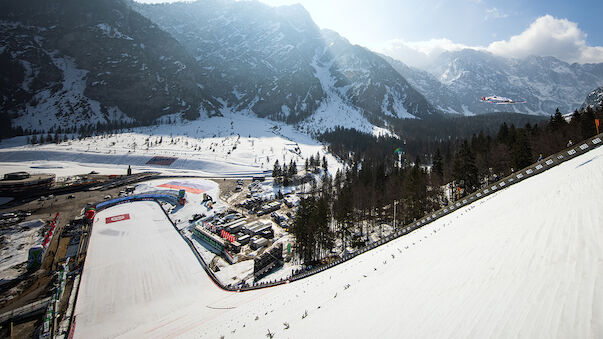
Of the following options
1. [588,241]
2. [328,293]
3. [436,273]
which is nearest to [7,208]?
[328,293]

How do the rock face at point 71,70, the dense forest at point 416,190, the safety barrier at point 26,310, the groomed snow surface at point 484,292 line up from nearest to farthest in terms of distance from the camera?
the groomed snow surface at point 484,292
the safety barrier at point 26,310
the dense forest at point 416,190
the rock face at point 71,70

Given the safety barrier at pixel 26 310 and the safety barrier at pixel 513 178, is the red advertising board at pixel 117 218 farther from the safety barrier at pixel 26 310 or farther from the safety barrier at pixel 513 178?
the safety barrier at pixel 513 178

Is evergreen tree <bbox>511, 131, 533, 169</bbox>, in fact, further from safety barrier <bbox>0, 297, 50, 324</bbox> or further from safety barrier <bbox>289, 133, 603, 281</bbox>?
safety barrier <bbox>0, 297, 50, 324</bbox>

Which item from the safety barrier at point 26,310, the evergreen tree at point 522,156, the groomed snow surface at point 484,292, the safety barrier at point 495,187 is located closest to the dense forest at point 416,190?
the evergreen tree at point 522,156

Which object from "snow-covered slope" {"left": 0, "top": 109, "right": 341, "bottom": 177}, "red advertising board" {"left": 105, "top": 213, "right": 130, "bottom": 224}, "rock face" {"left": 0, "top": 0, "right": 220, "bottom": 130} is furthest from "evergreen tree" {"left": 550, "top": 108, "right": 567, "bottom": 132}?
"rock face" {"left": 0, "top": 0, "right": 220, "bottom": 130}

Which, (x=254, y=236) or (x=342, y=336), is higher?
(x=342, y=336)

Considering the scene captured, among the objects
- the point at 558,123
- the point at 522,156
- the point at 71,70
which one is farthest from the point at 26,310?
the point at 71,70

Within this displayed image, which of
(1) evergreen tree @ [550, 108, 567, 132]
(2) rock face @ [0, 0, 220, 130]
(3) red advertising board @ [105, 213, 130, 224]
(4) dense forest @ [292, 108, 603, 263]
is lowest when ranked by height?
(3) red advertising board @ [105, 213, 130, 224]

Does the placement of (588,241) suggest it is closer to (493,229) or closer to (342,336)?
→ (493,229)
